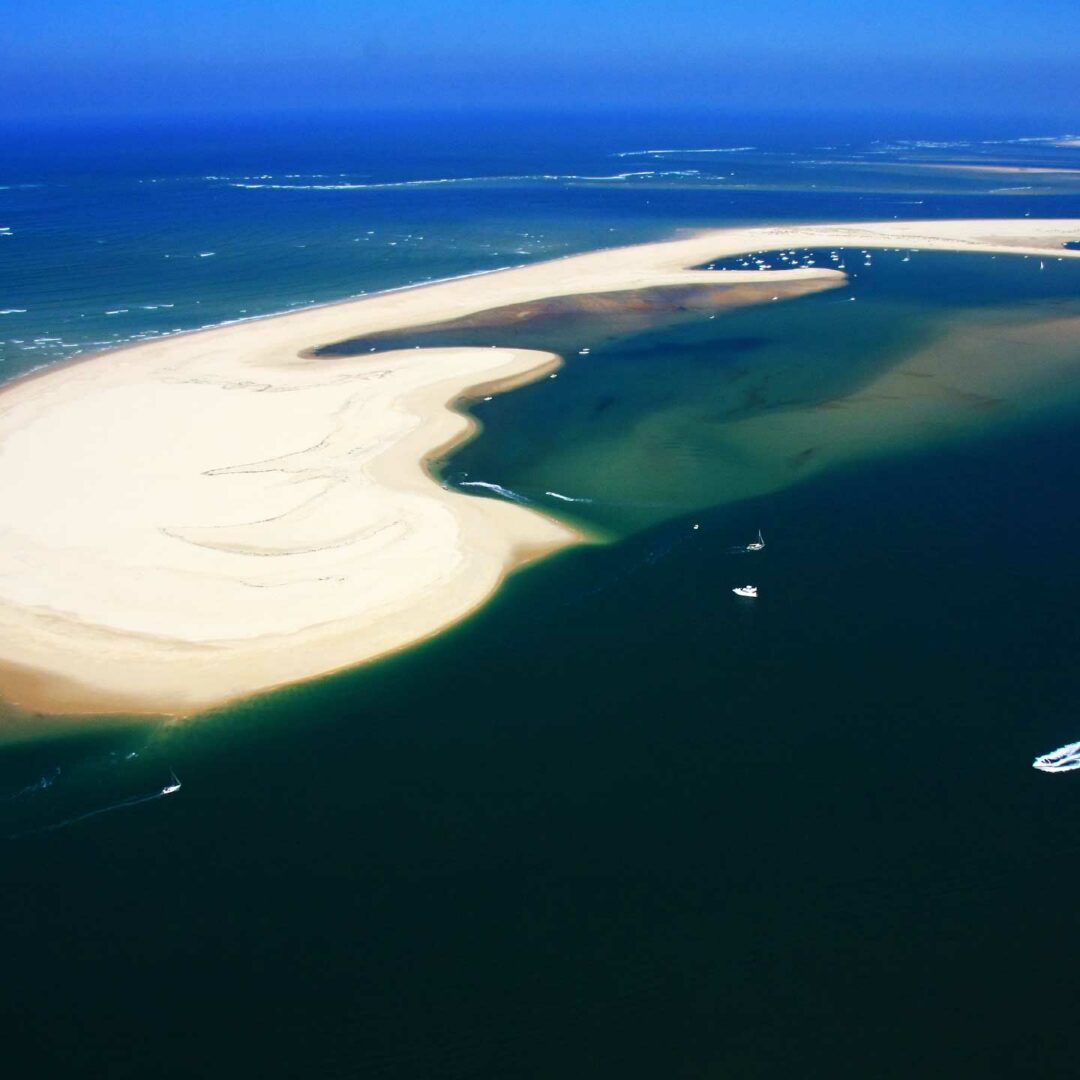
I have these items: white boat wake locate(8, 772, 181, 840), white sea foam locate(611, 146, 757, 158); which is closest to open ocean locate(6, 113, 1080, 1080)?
white boat wake locate(8, 772, 181, 840)

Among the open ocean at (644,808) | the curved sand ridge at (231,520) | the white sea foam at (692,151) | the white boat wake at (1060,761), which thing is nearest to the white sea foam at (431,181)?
the white sea foam at (692,151)

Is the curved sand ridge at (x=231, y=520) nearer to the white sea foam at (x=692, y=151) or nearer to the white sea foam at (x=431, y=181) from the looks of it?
the white sea foam at (x=431, y=181)

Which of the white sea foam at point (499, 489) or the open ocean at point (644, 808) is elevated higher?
the white sea foam at point (499, 489)

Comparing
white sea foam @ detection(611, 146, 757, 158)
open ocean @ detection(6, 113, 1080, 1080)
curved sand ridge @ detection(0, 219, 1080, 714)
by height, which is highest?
white sea foam @ detection(611, 146, 757, 158)

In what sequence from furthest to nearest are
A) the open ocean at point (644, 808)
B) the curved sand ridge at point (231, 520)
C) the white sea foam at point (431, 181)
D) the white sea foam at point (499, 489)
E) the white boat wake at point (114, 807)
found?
the white sea foam at point (431, 181)
the white sea foam at point (499, 489)
the curved sand ridge at point (231, 520)
the white boat wake at point (114, 807)
the open ocean at point (644, 808)

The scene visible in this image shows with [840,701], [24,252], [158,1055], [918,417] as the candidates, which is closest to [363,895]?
[158,1055]

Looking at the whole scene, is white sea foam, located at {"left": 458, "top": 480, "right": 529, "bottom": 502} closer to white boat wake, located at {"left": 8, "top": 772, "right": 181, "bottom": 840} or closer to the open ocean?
the open ocean
